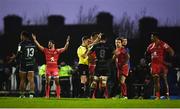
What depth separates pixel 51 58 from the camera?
914 cm

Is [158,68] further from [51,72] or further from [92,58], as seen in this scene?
[51,72]

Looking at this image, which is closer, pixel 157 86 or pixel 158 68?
pixel 157 86

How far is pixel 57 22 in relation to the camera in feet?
29.6

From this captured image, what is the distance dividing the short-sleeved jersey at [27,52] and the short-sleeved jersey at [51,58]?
0.90 feet

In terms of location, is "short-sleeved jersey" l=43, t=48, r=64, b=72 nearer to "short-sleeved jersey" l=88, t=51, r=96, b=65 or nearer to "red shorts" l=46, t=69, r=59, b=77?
"red shorts" l=46, t=69, r=59, b=77

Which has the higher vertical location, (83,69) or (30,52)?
(30,52)

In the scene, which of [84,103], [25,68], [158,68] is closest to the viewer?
[84,103]

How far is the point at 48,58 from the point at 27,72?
1.71 feet

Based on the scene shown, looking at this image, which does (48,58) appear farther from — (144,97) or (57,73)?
(144,97)

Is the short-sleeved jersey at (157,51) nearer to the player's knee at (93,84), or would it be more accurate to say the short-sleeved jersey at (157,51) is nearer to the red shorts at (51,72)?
the player's knee at (93,84)

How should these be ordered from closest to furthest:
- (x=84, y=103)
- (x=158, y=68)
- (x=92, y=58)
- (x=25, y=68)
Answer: (x=84, y=103)
(x=158, y=68)
(x=92, y=58)
(x=25, y=68)

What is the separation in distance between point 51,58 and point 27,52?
1.68ft

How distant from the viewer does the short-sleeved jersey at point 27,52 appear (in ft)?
30.0

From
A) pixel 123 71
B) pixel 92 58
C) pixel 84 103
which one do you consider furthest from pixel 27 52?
pixel 123 71
